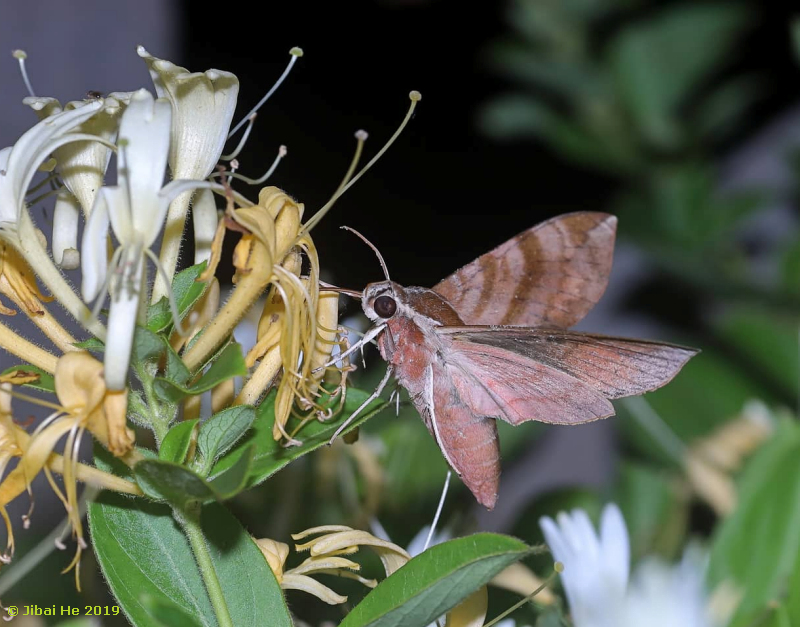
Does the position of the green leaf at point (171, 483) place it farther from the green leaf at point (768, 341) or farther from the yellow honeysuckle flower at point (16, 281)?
the green leaf at point (768, 341)

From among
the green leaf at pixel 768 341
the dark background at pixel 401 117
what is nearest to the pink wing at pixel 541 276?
the green leaf at pixel 768 341

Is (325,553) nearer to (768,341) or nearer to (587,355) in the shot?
(587,355)

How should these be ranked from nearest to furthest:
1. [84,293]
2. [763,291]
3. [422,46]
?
1. [84,293]
2. [763,291]
3. [422,46]

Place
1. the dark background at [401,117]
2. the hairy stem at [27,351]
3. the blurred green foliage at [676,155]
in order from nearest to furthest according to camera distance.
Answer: the hairy stem at [27,351] → the blurred green foliage at [676,155] → the dark background at [401,117]

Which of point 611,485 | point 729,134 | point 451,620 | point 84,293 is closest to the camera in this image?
point 84,293

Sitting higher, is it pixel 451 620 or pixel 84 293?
pixel 84 293

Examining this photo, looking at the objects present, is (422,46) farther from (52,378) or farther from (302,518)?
(52,378)

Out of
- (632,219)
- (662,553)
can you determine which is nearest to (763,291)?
(632,219)
